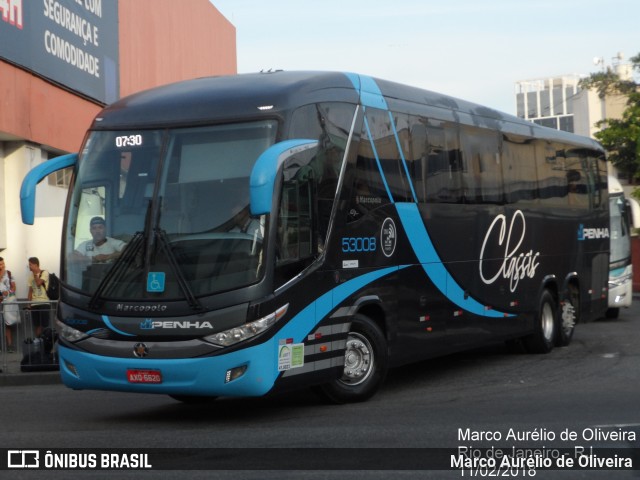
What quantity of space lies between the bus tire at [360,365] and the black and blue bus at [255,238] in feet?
0.07

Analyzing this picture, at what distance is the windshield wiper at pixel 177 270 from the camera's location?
987 centimetres

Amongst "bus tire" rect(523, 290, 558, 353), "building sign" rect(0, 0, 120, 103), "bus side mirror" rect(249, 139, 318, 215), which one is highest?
"building sign" rect(0, 0, 120, 103)

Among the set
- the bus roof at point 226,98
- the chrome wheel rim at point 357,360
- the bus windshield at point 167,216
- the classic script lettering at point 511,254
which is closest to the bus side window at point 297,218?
the bus windshield at point 167,216

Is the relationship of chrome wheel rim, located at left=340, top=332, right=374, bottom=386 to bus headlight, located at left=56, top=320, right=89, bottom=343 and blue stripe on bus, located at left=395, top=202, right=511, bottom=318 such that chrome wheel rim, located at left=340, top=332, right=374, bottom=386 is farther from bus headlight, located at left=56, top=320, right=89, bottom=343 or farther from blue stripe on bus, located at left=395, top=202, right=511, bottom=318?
bus headlight, located at left=56, top=320, right=89, bottom=343

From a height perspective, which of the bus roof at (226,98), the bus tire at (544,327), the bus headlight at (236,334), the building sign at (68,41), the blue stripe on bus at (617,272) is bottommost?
the bus tire at (544,327)

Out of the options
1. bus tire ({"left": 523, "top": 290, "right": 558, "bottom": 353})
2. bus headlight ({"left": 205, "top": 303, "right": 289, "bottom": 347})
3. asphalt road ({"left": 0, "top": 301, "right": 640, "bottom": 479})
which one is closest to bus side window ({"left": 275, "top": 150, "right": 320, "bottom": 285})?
bus headlight ({"left": 205, "top": 303, "right": 289, "bottom": 347})

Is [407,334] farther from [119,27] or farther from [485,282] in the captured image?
[119,27]

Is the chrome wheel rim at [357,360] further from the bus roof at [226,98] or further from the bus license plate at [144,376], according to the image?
the bus roof at [226,98]

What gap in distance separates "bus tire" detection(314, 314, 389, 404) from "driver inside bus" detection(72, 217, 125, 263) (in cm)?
255

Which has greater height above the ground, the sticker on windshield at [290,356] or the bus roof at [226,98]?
the bus roof at [226,98]

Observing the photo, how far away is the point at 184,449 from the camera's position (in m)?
8.78

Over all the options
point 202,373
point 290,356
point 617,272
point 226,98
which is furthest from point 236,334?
point 617,272

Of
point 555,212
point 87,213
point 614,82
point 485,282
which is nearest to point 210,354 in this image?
point 87,213

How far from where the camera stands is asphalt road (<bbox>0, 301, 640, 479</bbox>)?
8180 millimetres
